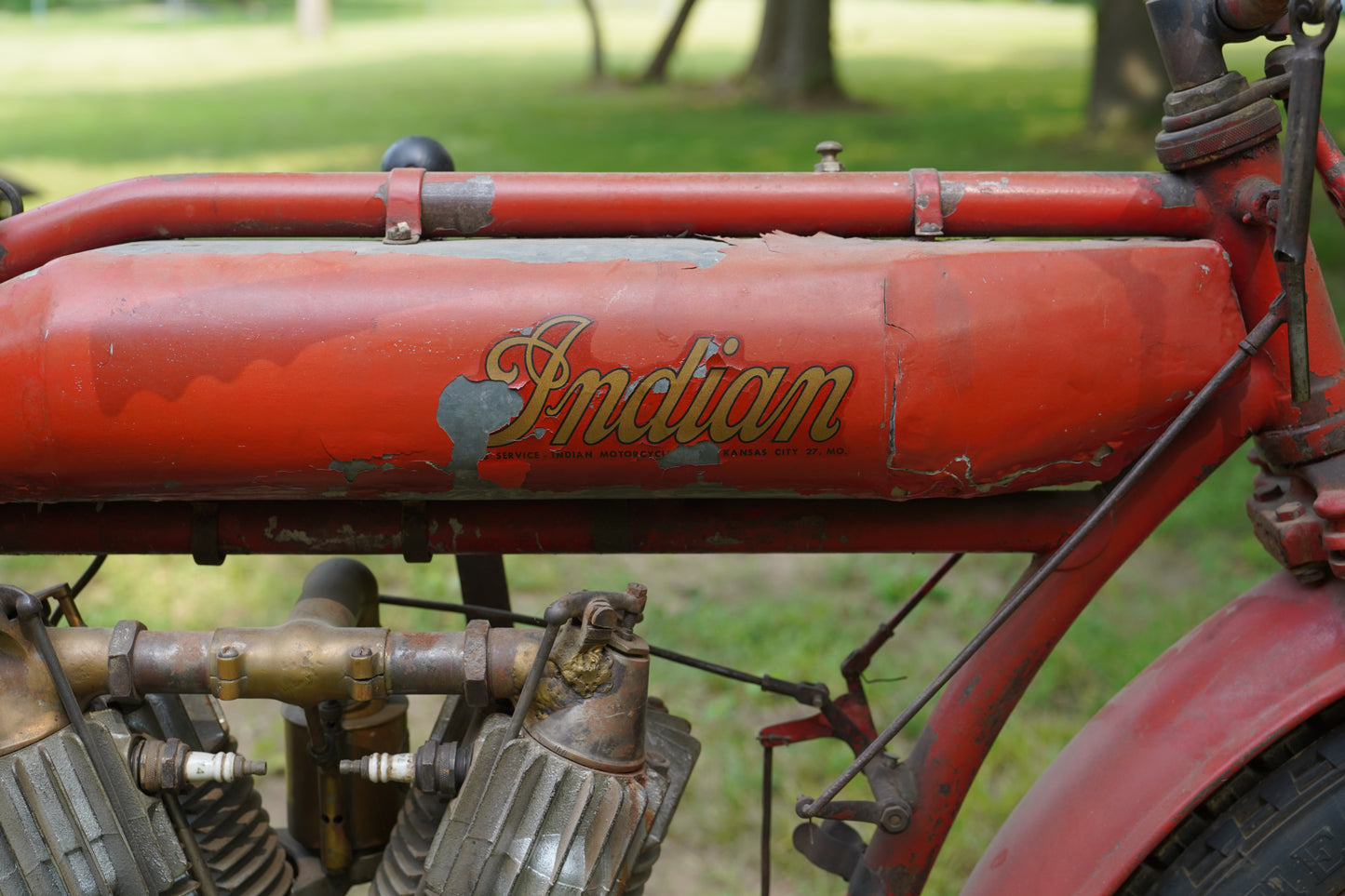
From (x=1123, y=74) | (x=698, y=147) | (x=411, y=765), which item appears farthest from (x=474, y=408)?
(x=698, y=147)

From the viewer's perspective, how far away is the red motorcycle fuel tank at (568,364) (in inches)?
50.4

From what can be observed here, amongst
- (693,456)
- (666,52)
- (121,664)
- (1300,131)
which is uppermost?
(1300,131)

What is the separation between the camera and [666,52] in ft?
51.2

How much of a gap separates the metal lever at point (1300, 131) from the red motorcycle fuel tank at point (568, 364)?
3.4 inches

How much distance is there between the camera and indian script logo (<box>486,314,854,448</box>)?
1284 mm

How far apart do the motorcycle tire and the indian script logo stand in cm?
64

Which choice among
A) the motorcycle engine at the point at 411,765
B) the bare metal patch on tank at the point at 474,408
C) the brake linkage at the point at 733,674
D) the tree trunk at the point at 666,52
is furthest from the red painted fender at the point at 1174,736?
the tree trunk at the point at 666,52

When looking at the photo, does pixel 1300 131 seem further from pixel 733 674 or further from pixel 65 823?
pixel 65 823

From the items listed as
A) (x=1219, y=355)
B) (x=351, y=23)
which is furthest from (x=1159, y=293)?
(x=351, y=23)

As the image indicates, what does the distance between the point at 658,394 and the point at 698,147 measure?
959 cm

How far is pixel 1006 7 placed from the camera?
87.5ft

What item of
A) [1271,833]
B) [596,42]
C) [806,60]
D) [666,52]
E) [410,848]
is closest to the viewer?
[1271,833]

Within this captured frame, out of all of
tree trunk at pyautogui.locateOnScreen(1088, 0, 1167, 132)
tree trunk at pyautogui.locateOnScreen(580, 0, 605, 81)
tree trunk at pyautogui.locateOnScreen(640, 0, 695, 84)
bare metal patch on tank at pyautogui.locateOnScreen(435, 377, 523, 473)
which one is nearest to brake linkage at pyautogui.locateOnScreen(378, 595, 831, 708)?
bare metal patch on tank at pyautogui.locateOnScreen(435, 377, 523, 473)

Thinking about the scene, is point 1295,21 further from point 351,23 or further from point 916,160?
point 351,23
